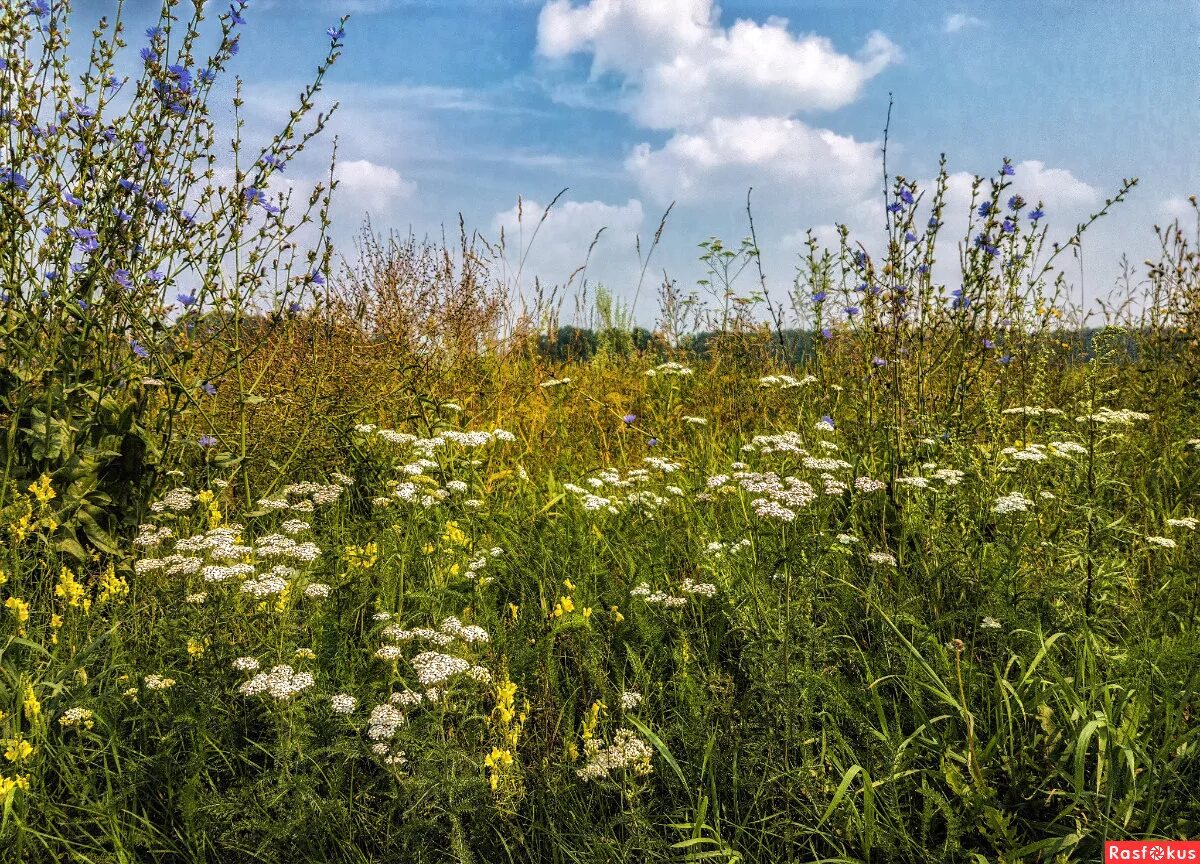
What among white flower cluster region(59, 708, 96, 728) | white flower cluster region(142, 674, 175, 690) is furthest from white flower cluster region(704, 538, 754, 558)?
white flower cluster region(59, 708, 96, 728)

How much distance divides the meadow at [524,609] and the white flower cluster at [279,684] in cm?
1

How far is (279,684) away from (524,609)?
1.14 meters

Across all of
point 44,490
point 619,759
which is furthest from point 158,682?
point 619,759

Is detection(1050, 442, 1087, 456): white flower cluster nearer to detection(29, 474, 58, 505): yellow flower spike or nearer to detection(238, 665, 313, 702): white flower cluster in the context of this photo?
detection(238, 665, 313, 702): white flower cluster

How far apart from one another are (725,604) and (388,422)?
2750 mm

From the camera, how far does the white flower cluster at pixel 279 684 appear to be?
6.48 feet

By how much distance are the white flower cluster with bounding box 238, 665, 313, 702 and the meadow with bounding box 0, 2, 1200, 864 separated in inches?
0.4

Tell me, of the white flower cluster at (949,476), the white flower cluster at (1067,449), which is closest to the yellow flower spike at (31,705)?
the white flower cluster at (949,476)

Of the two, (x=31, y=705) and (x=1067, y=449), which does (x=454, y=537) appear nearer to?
(x=31, y=705)

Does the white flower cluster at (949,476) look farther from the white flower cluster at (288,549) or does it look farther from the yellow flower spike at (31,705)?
the yellow flower spike at (31,705)

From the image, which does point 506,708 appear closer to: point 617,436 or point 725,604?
point 725,604

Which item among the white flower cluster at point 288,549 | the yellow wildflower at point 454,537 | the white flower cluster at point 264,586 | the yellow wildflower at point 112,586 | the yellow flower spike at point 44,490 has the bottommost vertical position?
the yellow wildflower at point 112,586

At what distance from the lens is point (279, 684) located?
6.54ft

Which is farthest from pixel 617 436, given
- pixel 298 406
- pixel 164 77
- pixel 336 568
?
pixel 164 77
